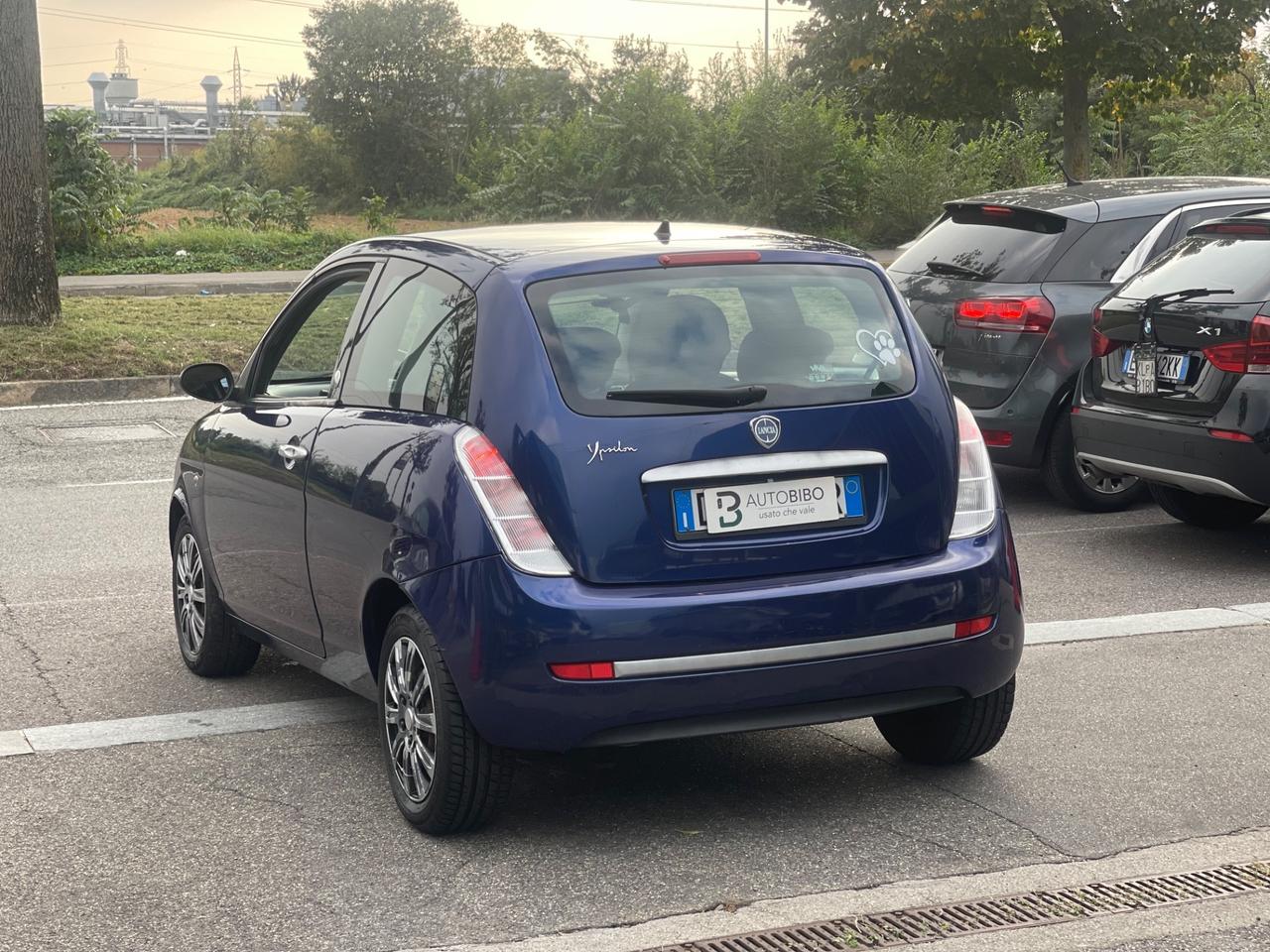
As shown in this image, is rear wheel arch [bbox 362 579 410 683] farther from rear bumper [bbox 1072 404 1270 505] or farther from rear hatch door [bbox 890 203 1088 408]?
rear hatch door [bbox 890 203 1088 408]

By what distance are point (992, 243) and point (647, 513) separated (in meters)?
5.93

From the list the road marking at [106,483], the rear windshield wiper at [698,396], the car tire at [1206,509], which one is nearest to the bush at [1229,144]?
the car tire at [1206,509]

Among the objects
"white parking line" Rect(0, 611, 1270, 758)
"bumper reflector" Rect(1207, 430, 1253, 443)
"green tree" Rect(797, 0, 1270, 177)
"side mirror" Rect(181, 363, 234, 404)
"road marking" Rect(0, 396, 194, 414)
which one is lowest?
"road marking" Rect(0, 396, 194, 414)

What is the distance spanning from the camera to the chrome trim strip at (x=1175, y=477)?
7820 mm

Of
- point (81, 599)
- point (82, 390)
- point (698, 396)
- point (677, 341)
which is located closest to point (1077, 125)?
point (82, 390)

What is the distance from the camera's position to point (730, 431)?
177 inches

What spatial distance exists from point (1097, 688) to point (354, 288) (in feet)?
9.35

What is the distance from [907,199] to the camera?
37.4 metres

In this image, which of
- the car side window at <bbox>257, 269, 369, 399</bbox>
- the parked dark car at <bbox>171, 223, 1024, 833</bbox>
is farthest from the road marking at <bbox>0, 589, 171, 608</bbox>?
the parked dark car at <bbox>171, 223, 1024, 833</bbox>

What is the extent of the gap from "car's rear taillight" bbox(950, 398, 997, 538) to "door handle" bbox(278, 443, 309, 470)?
195 centimetres

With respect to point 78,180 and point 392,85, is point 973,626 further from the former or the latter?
point 392,85

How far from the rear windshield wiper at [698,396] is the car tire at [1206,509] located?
5.05 metres

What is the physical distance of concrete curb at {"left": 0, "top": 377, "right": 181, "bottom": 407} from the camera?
15.5 m

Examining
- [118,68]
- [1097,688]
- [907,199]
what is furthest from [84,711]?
[118,68]
